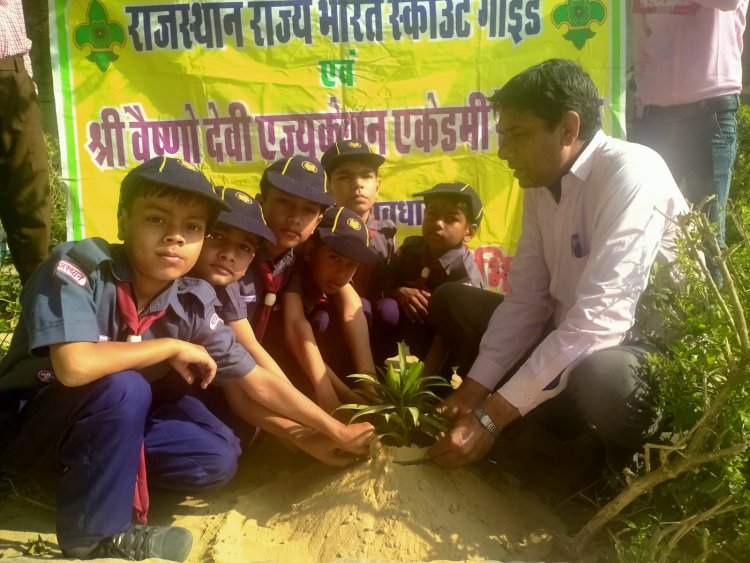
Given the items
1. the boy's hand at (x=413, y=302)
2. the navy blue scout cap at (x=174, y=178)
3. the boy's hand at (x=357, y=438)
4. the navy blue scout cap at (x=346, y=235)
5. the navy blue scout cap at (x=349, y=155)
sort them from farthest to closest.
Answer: the navy blue scout cap at (x=349, y=155), the boy's hand at (x=413, y=302), the navy blue scout cap at (x=346, y=235), the boy's hand at (x=357, y=438), the navy blue scout cap at (x=174, y=178)

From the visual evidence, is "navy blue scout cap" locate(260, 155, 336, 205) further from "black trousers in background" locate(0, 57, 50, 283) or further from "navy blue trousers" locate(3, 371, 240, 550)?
"black trousers in background" locate(0, 57, 50, 283)

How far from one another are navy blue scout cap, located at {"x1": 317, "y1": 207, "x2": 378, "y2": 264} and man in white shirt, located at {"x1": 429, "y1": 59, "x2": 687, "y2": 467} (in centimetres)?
65

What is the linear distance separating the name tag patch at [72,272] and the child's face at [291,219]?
103cm

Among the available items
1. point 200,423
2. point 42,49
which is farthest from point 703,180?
point 42,49

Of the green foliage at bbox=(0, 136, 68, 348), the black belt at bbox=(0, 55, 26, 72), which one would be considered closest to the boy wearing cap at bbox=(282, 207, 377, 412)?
the green foliage at bbox=(0, 136, 68, 348)

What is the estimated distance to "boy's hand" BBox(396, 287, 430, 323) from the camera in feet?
12.0

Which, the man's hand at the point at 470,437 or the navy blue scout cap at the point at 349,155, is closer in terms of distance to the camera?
the man's hand at the point at 470,437

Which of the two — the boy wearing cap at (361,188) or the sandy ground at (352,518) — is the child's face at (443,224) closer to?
the boy wearing cap at (361,188)

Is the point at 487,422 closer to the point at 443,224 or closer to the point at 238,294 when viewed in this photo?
the point at 238,294

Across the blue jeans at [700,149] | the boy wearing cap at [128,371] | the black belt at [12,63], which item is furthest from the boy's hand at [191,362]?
the blue jeans at [700,149]

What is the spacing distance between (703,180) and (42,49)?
17.4 feet

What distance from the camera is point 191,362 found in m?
2.32

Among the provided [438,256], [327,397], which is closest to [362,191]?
[438,256]

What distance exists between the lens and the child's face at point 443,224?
378 centimetres
